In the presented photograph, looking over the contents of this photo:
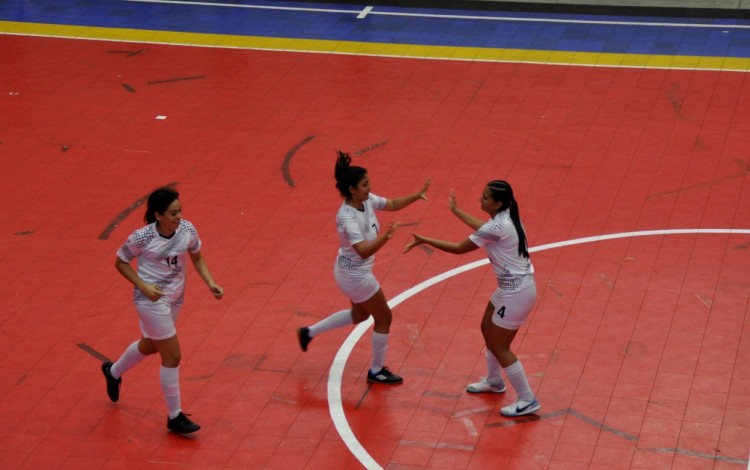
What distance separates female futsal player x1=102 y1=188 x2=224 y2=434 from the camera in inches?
400

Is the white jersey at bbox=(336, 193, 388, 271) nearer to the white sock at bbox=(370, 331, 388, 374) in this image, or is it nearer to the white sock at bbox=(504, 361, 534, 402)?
the white sock at bbox=(370, 331, 388, 374)

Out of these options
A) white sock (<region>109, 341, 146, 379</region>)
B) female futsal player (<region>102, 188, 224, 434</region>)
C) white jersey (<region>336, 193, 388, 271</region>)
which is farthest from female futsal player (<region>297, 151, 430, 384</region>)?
white sock (<region>109, 341, 146, 379</region>)

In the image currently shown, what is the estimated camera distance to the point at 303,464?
10.3 metres

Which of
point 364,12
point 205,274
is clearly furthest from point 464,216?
point 364,12

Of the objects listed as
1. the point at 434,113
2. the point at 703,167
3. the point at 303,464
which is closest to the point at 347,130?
the point at 434,113

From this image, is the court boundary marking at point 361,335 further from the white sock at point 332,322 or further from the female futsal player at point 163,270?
the female futsal player at point 163,270

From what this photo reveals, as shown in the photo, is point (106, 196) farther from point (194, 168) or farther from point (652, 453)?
point (652, 453)

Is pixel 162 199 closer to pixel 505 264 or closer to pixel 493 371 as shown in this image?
pixel 505 264

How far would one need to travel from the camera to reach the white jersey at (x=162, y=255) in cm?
1023

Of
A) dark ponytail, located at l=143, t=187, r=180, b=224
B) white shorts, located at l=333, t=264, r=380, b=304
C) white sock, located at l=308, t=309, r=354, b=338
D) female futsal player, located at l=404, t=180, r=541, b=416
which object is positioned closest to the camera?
dark ponytail, located at l=143, t=187, r=180, b=224

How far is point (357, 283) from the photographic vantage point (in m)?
10.9

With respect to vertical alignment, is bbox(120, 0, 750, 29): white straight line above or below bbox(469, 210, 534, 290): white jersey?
below

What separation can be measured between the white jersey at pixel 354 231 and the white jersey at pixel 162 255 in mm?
1272

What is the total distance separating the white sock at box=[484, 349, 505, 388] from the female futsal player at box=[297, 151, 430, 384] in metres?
0.85
